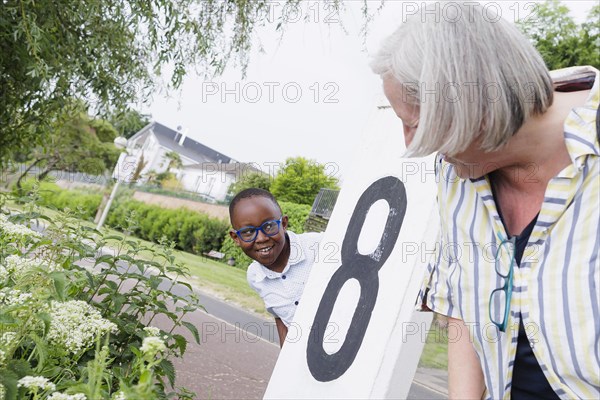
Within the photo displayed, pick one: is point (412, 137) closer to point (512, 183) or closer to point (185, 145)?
point (512, 183)

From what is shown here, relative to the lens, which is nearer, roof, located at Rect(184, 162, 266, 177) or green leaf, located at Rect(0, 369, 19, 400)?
green leaf, located at Rect(0, 369, 19, 400)

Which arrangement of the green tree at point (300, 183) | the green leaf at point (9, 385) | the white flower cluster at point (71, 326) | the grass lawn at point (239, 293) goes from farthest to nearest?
the green tree at point (300, 183) < the grass lawn at point (239, 293) < the white flower cluster at point (71, 326) < the green leaf at point (9, 385)

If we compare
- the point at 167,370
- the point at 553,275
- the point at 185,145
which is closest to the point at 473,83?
the point at 553,275

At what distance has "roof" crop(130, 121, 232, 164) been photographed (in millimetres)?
62250

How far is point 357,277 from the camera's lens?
114 inches

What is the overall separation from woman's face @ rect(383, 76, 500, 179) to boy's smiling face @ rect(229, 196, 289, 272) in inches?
70.9

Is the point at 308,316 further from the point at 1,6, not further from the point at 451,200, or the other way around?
the point at 1,6

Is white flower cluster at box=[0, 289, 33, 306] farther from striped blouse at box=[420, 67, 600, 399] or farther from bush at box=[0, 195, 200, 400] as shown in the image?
striped blouse at box=[420, 67, 600, 399]

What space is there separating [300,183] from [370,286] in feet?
61.0

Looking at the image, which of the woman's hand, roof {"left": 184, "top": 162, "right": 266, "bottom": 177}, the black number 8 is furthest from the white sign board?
roof {"left": 184, "top": 162, "right": 266, "bottom": 177}

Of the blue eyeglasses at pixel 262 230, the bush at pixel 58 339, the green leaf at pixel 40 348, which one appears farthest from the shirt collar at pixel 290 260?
the green leaf at pixel 40 348

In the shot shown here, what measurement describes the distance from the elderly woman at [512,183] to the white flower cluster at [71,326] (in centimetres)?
91

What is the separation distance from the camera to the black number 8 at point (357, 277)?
271cm

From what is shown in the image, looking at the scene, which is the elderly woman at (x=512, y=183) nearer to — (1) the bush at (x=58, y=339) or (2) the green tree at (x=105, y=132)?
(1) the bush at (x=58, y=339)
